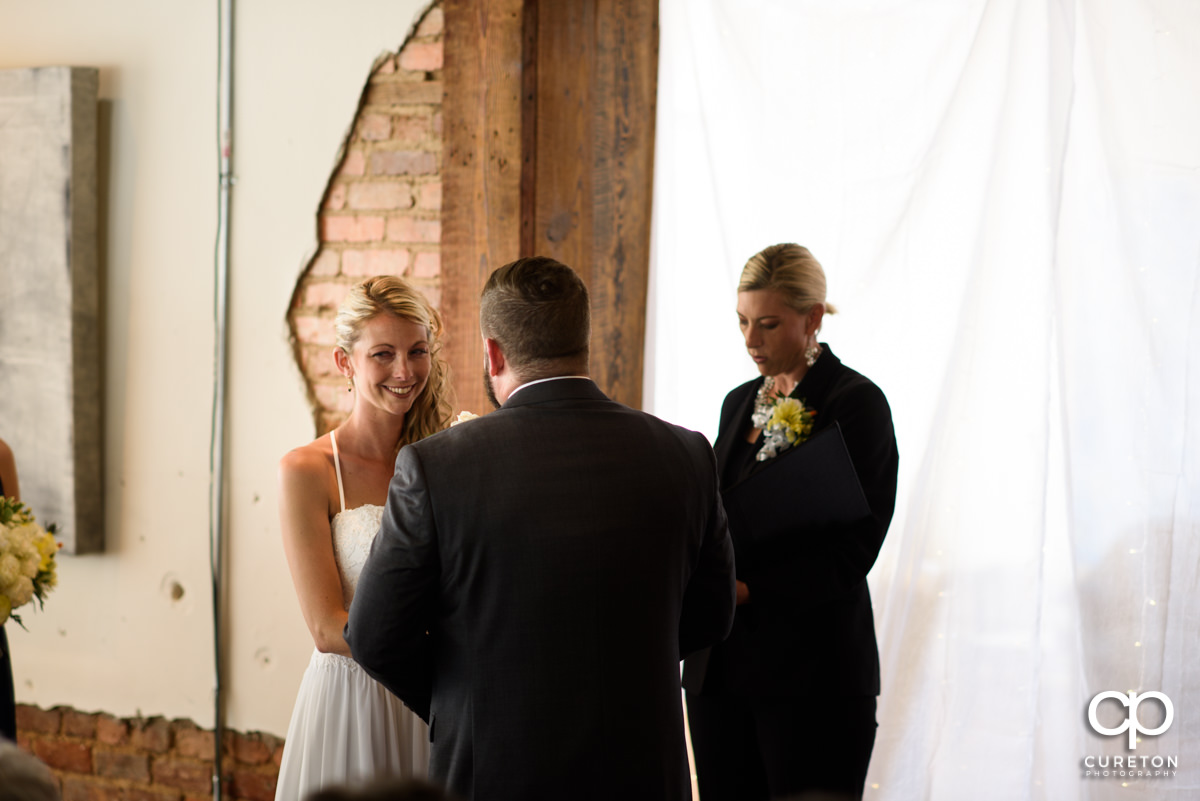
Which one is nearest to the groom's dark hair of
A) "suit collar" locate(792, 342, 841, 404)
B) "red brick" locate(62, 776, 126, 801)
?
"suit collar" locate(792, 342, 841, 404)

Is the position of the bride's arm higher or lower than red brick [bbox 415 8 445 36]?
lower

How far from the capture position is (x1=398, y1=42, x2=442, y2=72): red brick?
2838 millimetres

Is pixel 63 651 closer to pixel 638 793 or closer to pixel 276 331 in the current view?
pixel 276 331

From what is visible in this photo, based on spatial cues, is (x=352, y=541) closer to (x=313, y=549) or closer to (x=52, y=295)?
(x=313, y=549)

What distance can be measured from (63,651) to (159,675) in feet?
1.26

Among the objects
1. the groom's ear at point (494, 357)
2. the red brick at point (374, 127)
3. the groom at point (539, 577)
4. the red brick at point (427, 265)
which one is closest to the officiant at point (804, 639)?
the groom at point (539, 577)

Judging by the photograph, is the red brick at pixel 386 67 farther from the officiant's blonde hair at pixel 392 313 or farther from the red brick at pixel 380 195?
the officiant's blonde hair at pixel 392 313

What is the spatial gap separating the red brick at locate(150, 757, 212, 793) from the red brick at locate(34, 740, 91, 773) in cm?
26

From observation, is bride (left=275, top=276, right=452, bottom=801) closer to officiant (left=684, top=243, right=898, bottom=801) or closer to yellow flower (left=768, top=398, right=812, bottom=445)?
officiant (left=684, top=243, right=898, bottom=801)

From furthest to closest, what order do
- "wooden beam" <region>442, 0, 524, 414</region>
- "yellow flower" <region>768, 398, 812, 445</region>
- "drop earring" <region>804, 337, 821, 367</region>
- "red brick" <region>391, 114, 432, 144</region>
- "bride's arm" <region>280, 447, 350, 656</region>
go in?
"red brick" <region>391, 114, 432, 144</region> → "wooden beam" <region>442, 0, 524, 414</region> → "drop earring" <region>804, 337, 821, 367</region> → "yellow flower" <region>768, 398, 812, 445</region> → "bride's arm" <region>280, 447, 350, 656</region>

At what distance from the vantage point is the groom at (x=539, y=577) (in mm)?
1430

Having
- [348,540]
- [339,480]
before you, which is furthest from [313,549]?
[339,480]

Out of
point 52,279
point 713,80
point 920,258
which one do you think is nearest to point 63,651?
point 52,279

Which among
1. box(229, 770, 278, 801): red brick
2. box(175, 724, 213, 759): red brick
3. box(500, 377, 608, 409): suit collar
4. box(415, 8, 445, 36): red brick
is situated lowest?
box(229, 770, 278, 801): red brick
